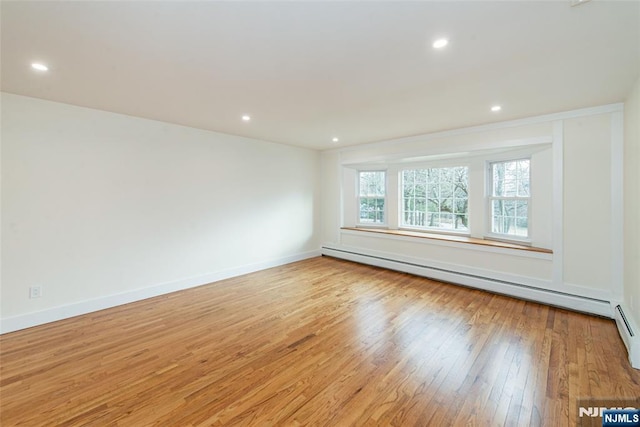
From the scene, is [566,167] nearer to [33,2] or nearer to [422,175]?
[422,175]

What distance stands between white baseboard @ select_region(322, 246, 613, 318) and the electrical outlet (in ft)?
15.3

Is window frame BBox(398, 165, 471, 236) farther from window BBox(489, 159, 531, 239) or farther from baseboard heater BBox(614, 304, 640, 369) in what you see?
baseboard heater BBox(614, 304, 640, 369)

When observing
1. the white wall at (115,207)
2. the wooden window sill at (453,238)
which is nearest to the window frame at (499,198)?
the wooden window sill at (453,238)

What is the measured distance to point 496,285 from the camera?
12.6 feet

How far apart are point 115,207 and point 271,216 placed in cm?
249

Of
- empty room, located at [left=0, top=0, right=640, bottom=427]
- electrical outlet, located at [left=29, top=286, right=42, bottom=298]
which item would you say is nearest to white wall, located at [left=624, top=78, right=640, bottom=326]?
empty room, located at [left=0, top=0, right=640, bottom=427]

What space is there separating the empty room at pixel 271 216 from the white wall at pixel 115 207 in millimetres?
22

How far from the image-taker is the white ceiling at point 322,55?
1.54 metres

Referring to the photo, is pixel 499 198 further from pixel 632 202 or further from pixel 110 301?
pixel 110 301

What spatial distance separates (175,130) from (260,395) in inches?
143

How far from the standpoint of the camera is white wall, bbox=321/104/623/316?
306 cm

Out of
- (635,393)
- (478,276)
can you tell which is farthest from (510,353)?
(478,276)

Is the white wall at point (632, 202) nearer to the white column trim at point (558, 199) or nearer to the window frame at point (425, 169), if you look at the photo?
the white column trim at point (558, 199)

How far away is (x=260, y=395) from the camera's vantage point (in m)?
1.89
